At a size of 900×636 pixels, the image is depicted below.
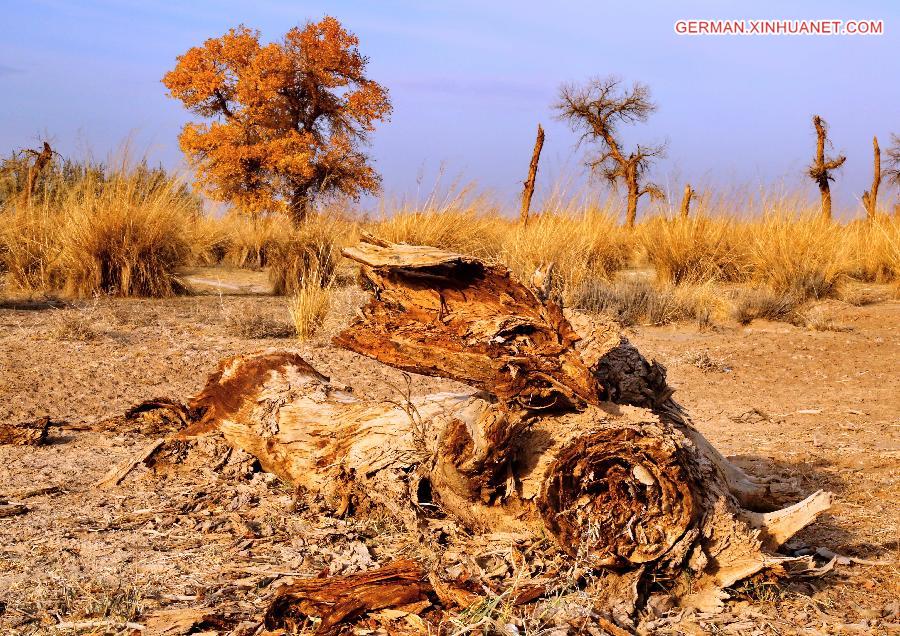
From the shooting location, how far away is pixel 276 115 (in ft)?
83.2

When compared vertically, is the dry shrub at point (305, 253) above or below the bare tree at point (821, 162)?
below

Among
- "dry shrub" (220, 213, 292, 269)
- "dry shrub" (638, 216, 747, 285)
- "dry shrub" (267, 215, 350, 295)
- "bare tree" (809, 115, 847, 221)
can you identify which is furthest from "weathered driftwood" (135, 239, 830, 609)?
"bare tree" (809, 115, 847, 221)

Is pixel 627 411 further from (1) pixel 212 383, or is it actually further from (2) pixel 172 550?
(1) pixel 212 383

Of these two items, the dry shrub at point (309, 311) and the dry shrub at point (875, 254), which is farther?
the dry shrub at point (875, 254)

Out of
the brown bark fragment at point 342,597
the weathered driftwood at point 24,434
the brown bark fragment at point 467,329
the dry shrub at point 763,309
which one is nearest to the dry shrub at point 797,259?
the dry shrub at point 763,309

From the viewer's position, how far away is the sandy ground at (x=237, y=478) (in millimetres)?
2666

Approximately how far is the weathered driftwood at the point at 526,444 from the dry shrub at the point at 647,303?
622 cm

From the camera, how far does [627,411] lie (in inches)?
119

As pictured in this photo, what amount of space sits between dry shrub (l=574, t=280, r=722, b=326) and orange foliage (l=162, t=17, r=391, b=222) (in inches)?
594

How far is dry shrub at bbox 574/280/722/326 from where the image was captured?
9961 mm

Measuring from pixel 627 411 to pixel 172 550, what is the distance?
181 cm

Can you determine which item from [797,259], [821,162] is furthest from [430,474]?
[821,162]

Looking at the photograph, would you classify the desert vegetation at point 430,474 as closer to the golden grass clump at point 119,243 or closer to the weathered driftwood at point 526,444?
the weathered driftwood at point 526,444

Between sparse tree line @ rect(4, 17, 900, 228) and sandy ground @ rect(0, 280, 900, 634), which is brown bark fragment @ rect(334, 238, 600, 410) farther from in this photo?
sparse tree line @ rect(4, 17, 900, 228)
